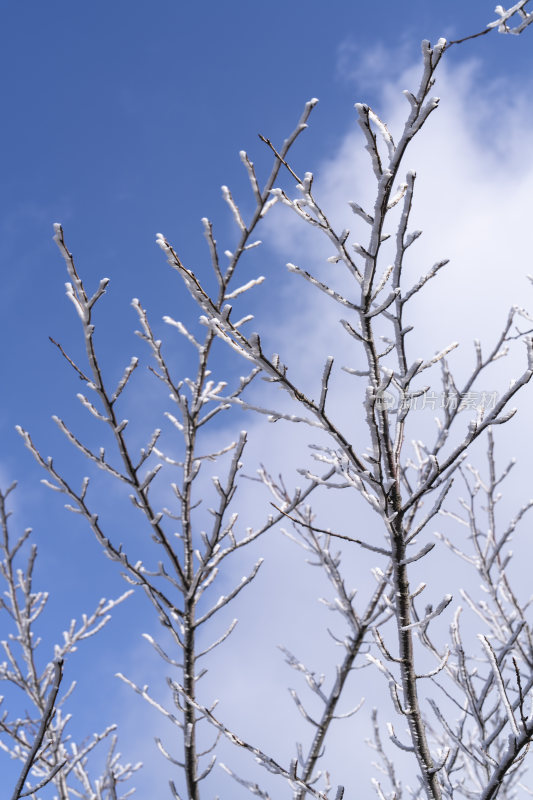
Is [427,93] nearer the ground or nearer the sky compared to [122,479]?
nearer the ground

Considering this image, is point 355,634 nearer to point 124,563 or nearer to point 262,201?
point 124,563

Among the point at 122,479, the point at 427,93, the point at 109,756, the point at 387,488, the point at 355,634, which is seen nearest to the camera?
the point at 427,93

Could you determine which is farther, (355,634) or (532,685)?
(355,634)

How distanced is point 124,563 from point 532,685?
2.01m

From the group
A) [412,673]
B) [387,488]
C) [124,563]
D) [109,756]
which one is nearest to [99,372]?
[124,563]

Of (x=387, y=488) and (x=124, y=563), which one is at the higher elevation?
(x=124, y=563)

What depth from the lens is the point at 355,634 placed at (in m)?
4.10

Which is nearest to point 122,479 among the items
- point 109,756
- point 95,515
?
point 95,515

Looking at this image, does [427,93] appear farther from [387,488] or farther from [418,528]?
[418,528]

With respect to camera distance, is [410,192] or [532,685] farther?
[532,685]

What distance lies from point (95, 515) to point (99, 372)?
835 mm

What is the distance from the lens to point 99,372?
2.72 metres

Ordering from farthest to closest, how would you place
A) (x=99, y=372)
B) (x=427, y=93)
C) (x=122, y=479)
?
(x=122, y=479), (x=99, y=372), (x=427, y=93)

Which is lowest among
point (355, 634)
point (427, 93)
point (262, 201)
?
point (355, 634)
